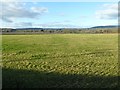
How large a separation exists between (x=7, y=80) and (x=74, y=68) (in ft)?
21.4

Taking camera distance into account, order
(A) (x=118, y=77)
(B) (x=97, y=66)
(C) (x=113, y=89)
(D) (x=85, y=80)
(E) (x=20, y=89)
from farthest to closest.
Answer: (B) (x=97, y=66) < (A) (x=118, y=77) < (D) (x=85, y=80) < (C) (x=113, y=89) < (E) (x=20, y=89)

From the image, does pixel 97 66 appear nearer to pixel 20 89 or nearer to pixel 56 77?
pixel 56 77

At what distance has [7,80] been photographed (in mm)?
14023

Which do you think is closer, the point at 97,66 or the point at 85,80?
the point at 85,80

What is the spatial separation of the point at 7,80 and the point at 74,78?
3.57m

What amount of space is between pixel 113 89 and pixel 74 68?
23.1ft

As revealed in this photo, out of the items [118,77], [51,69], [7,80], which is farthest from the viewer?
[51,69]

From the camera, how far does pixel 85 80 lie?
592 inches

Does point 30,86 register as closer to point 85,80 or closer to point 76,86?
point 76,86

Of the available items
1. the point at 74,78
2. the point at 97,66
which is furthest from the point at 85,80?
the point at 97,66

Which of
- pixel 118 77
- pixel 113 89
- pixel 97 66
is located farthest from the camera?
pixel 97 66

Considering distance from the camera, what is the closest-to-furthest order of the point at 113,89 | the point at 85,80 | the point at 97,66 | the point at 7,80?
the point at 113,89
the point at 7,80
the point at 85,80
the point at 97,66

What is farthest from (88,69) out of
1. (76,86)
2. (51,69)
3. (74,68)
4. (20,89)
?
(20,89)

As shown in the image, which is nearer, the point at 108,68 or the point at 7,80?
the point at 7,80
